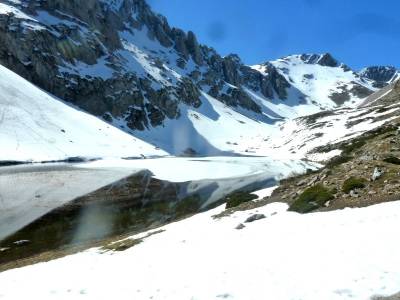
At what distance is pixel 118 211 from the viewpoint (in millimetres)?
43906

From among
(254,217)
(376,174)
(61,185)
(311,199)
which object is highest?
(376,174)

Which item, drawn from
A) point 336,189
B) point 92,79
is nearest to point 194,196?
point 336,189

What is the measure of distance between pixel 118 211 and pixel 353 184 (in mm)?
24878

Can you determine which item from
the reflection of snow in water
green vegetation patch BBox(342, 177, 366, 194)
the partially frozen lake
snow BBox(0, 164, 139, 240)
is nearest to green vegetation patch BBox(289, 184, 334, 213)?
green vegetation patch BBox(342, 177, 366, 194)

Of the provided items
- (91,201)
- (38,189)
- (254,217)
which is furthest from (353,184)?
(38,189)

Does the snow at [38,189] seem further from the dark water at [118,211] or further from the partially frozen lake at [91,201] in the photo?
the dark water at [118,211]

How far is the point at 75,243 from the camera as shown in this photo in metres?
30.5

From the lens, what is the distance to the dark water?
3097 cm

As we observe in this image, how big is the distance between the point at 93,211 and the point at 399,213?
29532 millimetres

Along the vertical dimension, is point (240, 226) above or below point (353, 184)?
below

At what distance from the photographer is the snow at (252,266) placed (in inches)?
560

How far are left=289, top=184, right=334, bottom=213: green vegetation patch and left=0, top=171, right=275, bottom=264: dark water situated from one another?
1319 centimetres

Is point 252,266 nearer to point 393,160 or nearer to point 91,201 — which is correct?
point 393,160

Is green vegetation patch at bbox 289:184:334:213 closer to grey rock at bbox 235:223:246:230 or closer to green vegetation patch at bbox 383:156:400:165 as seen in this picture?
grey rock at bbox 235:223:246:230
